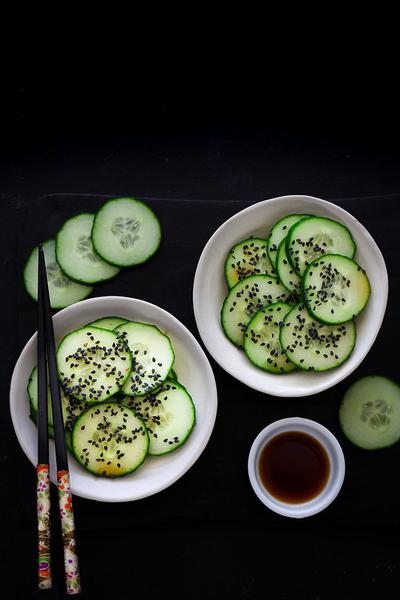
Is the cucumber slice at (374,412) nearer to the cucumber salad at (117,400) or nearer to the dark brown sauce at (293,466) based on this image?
the dark brown sauce at (293,466)

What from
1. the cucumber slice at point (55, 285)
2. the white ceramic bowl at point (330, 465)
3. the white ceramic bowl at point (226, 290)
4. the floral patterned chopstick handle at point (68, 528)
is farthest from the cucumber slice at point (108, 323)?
the white ceramic bowl at point (330, 465)

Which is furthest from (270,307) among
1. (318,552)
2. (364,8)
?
(364,8)

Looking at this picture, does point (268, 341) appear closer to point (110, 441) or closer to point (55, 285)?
point (110, 441)

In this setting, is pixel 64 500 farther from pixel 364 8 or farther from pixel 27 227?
pixel 364 8

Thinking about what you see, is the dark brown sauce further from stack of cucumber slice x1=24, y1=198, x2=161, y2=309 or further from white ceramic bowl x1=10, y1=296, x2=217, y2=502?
stack of cucumber slice x1=24, y1=198, x2=161, y2=309

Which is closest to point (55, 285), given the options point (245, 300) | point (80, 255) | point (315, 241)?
point (80, 255)

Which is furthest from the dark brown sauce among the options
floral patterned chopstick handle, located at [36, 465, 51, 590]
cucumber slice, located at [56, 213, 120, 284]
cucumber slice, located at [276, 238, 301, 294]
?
cucumber slice, located at [56, 213, 120, 284]

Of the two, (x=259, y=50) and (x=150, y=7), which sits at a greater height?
(x=150, y=7)
